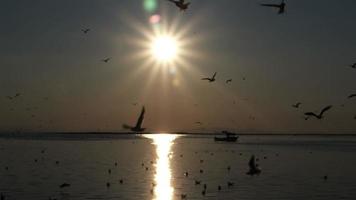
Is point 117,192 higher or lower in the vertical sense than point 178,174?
lower

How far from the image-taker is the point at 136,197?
5069cm

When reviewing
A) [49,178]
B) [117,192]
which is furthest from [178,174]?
[117,192]

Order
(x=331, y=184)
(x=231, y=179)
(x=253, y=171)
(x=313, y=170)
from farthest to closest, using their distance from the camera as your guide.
Result: (x=313, y=170) < (x=231, y=179) < (x=331, y=184) < (x=253, y=171)

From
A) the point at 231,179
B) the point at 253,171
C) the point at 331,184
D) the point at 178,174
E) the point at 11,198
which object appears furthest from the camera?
the point at 178,174

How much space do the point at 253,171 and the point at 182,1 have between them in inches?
508

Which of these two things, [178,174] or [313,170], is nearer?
[178,174]

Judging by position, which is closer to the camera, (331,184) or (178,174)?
(331,184)

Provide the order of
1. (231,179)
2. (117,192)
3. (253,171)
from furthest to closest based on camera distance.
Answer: (231,179), (117,192), (253,171)

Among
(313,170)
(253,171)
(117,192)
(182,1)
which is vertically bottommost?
(253,171)

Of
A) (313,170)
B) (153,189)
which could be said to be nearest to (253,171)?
(153,189)

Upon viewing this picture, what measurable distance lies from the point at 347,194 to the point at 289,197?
A: 263 inches

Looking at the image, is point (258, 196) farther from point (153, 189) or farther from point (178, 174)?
point (178, 174)

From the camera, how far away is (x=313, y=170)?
8350 cm

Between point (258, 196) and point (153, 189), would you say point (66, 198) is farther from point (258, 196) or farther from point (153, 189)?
point (258, 196)
